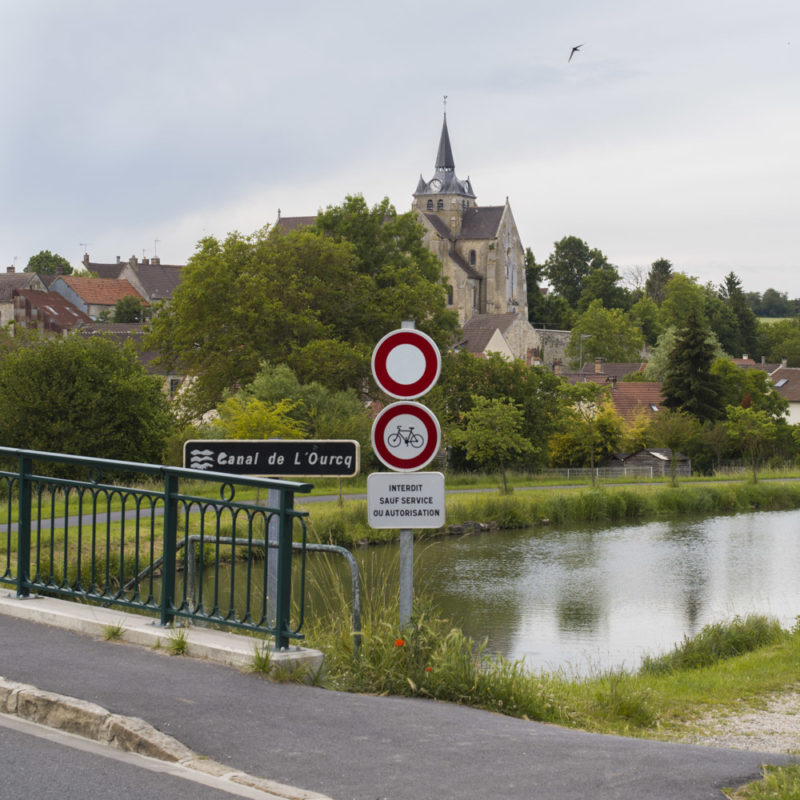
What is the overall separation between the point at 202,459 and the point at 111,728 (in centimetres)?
271

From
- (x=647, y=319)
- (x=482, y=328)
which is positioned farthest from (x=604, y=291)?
(x=482, y=328)

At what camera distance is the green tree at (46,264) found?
158750 millimetres

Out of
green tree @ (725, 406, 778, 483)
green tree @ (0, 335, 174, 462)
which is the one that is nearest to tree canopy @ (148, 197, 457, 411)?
green tree @ (0, 335, 174, 462)

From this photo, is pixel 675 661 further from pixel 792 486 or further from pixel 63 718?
pixel 792 486

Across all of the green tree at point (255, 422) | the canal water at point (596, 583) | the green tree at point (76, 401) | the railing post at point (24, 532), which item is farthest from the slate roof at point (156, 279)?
the railing post at point (24, 532)

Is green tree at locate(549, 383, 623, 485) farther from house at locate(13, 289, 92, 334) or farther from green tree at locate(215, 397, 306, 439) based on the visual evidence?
house at locate(13, 289, 92, 334)

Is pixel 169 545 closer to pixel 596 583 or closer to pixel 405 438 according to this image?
pixel 405 438

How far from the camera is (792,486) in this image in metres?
47.2

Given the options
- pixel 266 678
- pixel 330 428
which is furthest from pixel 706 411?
pixel 266 678

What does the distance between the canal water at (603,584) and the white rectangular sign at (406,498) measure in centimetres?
413

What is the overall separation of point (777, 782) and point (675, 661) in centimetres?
863

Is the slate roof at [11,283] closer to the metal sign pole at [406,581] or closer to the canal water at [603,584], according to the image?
the canal water at [603,584]

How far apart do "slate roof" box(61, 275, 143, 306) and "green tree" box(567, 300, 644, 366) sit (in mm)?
49597

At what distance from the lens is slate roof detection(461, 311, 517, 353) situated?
10919 cm
